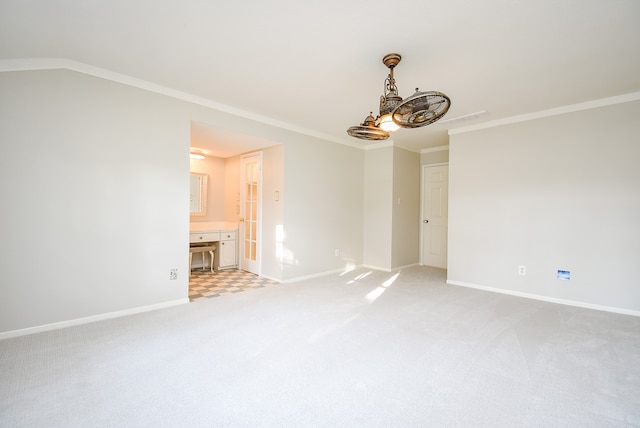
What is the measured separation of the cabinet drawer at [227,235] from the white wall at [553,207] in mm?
3795

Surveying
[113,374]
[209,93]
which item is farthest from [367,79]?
[113,374]

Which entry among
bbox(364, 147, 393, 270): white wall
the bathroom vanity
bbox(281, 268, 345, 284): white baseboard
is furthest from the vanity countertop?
bbox(364, 147, 393, 270): white wall

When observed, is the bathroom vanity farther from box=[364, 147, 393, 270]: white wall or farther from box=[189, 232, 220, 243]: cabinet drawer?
box=[364, 147, 393, 270]: white wall

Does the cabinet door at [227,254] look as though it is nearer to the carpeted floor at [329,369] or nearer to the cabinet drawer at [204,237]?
the cabinet drawer at [204,237]

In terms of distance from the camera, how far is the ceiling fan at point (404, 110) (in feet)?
6.66

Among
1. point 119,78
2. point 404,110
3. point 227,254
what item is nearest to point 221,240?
point 227,254

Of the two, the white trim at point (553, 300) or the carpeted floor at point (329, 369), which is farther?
the white trim at point (553, 300)

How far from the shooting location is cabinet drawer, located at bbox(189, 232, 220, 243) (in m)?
4.85

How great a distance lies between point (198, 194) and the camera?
560 cm

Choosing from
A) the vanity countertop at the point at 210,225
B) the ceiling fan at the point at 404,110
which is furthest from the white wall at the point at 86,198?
the ceiling fan at the point at 404,110

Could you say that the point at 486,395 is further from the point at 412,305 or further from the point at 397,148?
the point at 397,148

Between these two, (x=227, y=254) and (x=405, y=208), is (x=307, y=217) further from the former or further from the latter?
(x=405, y=208)

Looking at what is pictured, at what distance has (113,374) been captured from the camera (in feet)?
6.57

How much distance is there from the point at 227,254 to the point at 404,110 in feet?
14.0
